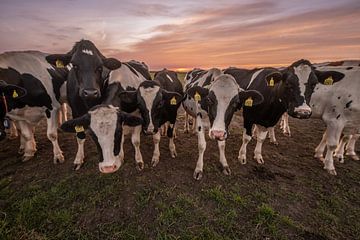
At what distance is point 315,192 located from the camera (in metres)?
4.96

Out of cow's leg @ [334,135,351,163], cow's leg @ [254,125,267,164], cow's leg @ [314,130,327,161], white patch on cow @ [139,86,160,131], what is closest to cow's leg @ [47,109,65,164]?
white patch on cow @ [139,86,160,131]

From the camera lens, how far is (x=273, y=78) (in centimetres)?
531

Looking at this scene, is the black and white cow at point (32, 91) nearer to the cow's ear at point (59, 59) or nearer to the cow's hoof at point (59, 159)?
the cow's hoof at point (59, 159)

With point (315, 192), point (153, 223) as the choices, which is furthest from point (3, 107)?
point (315, 192)

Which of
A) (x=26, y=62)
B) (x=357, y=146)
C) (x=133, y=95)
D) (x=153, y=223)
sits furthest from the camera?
(x=357, y=146)

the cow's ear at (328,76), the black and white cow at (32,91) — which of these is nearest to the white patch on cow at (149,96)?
the black and white cow at (32,91)

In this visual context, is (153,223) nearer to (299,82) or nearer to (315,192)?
(315,192)

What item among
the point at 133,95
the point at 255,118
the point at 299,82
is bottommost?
the point at 255,118

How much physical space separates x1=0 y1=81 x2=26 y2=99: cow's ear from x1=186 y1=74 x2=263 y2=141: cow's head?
3.82 metres

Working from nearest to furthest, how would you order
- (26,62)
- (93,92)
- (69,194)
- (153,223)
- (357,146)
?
(153,223) → (93,92) → (69,194) → (26,62) → (357,146)

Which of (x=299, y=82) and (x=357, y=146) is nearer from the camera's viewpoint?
(x=299, y=82)

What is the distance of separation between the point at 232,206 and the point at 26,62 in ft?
20.1

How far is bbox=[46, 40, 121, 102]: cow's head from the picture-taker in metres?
4.28

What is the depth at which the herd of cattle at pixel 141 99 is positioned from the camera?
418 cm
